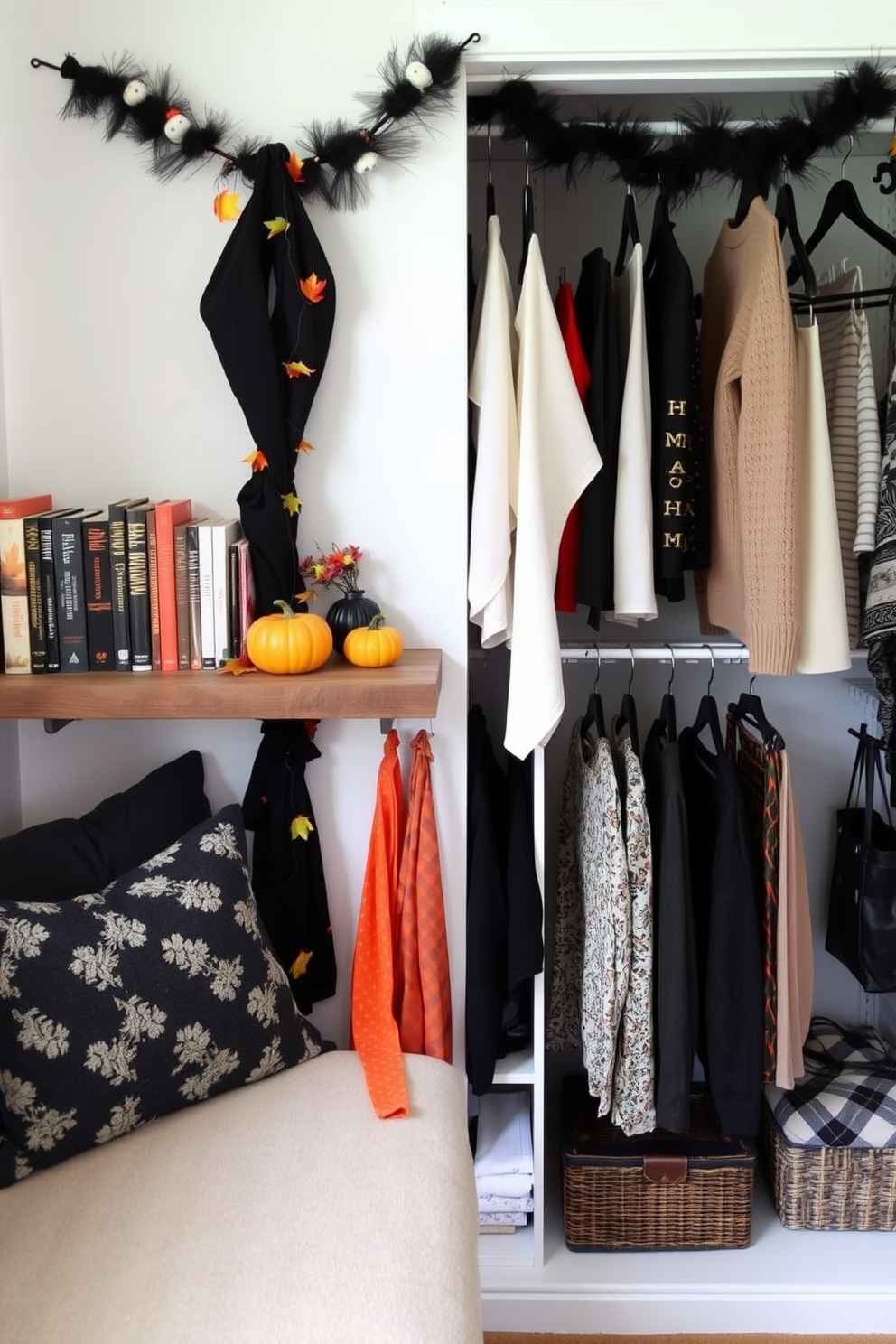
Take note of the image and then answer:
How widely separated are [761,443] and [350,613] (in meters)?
0.74

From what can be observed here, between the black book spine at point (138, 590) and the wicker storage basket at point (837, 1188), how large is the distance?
5.09 feet

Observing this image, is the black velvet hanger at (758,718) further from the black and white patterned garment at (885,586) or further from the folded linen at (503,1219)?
the folded linen at (503,1219)

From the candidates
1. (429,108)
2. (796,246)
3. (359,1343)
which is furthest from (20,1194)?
(796,246)

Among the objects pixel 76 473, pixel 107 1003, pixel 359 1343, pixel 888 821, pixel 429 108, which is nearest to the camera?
→ pixel 359 1343

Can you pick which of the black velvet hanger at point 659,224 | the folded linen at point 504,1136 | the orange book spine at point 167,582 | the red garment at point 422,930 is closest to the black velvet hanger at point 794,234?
the black velvet hanger at point 659,224

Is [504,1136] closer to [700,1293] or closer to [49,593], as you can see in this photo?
[700,1293]

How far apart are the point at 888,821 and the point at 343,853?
122 centimetres

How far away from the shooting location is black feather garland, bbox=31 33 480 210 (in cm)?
183

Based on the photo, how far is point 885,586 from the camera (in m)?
1.94

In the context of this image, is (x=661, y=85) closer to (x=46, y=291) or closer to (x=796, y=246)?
(x=796, y=246)

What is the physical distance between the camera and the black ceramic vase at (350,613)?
1.91m

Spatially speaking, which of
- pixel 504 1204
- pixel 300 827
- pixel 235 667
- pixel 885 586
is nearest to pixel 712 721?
pixel 885 586

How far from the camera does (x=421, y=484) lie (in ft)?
A: 6.47

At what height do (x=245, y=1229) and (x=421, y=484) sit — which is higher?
(x=421, y=484)
